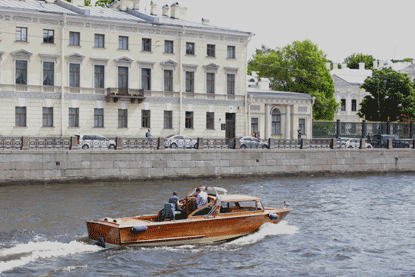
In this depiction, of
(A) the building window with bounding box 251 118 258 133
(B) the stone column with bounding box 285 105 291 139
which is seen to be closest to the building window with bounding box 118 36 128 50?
(A) the building window with bounding box 251 118 258 133

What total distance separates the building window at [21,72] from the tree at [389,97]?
3483 centimetres

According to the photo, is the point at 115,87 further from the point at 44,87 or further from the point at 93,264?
the point at 93,264

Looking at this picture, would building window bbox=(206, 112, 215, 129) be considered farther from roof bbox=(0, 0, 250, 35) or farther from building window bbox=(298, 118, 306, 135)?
building window bbox=(298, 118, 306, 135)

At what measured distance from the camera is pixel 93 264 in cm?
1204

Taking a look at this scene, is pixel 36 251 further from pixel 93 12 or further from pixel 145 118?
pixel 93 12

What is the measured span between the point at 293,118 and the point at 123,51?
531 inches

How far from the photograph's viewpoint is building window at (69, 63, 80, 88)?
3300 cm

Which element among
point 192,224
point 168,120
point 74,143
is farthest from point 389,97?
point 192,224

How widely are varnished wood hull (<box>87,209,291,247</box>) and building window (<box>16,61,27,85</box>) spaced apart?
68.2ft

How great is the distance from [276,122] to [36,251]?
29040 mm

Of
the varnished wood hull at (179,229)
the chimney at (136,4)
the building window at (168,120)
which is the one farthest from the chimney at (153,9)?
the varnished wood hull at (179,229)

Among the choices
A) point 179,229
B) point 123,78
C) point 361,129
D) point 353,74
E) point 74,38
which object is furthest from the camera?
point 353,74

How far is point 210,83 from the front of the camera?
36.9m

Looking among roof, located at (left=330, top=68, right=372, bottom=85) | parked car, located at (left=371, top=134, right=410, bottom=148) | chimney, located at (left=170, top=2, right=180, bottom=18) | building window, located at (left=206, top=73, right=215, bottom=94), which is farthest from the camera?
roof, located at (left=330, top=68, right=372, bottom=85)
